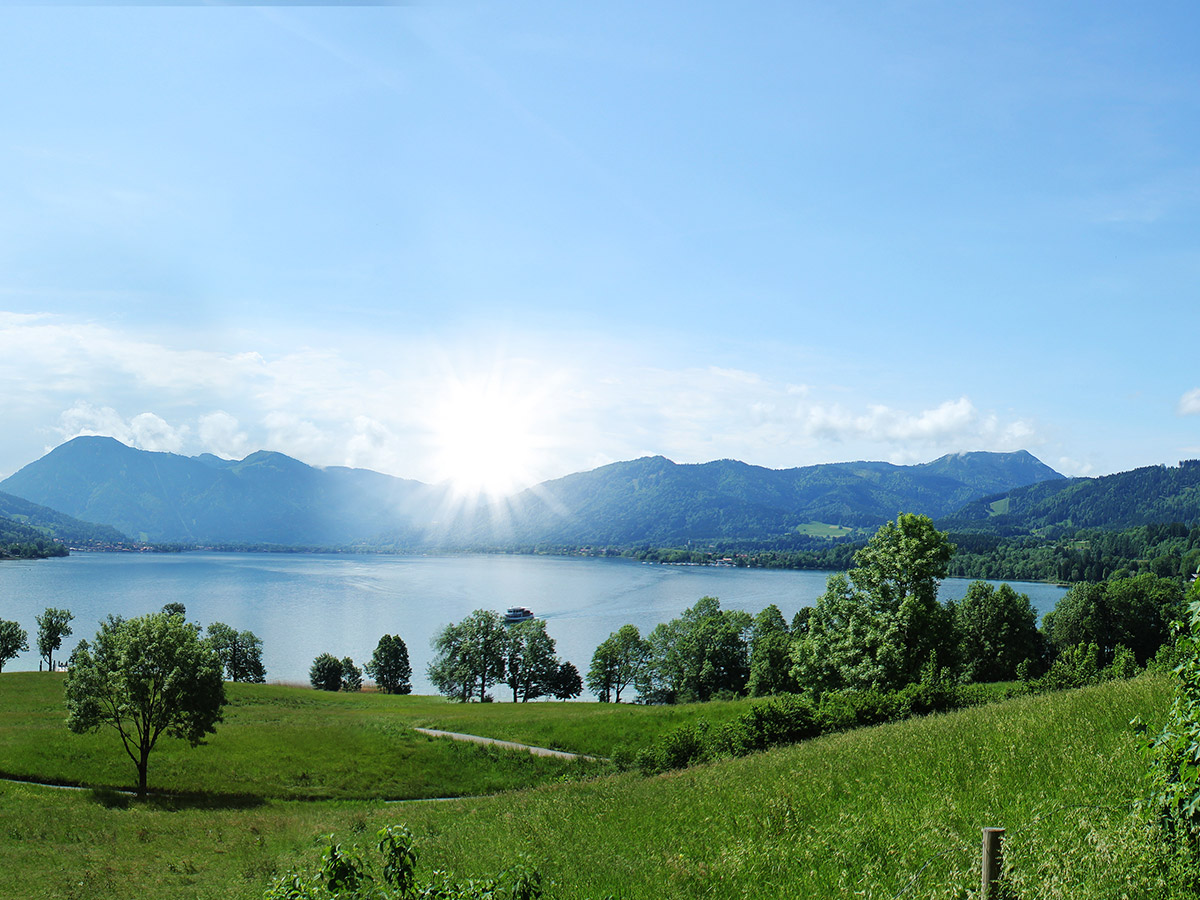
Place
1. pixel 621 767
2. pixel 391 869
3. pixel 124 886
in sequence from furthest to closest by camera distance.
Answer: pixel 621 767
pixel 124 886
pixel 391 869

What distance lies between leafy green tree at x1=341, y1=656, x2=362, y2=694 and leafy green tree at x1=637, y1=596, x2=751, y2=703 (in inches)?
1655

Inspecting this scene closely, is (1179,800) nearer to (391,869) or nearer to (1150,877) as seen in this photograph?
(1150,877)

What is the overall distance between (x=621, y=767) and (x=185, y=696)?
23991 millimetres

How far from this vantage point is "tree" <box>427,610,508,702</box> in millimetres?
94625

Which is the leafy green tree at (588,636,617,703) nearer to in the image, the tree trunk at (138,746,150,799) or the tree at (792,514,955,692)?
the tree at (792,514,955,692)

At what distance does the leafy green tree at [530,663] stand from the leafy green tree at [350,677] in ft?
75.1

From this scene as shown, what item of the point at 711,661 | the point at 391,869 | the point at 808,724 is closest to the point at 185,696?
the point at 808,724

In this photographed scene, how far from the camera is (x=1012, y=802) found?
9.85 metres

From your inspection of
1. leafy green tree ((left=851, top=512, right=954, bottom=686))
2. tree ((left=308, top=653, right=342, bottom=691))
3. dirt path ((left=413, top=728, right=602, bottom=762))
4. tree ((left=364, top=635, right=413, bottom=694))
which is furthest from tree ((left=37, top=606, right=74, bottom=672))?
leafy green tree ((left=851, top=512, right=954, bottom=686))

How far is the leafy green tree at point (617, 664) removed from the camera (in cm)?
9219

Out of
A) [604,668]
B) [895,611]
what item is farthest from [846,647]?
[604,668]

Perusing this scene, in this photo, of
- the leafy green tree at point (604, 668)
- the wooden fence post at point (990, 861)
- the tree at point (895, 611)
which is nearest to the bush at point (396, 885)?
the wooden fence post at point (990, 861)

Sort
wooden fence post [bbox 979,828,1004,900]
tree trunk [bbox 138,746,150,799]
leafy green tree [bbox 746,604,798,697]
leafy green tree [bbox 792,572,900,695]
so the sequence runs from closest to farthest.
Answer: wooden fence post [bbox 979,828,1004,900] → leafy green tree [bbox 792,572,900,695] → tree trunk [bbox 138,746,150,799] → leafy green tree [bbox 746,604,798,697]

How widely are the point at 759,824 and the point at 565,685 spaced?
89.1m
